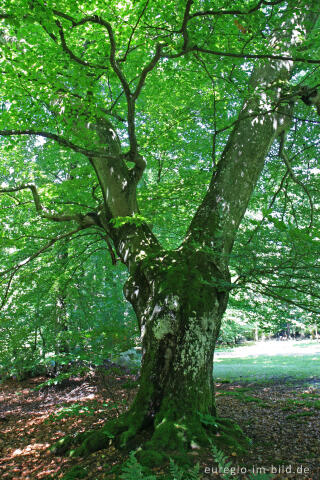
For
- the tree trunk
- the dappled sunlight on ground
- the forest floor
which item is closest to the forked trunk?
the tree trunk

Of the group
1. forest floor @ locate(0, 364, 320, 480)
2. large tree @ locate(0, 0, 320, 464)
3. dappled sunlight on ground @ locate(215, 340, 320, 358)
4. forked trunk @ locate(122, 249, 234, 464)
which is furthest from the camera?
dappled sunlight on ground @ locate(215, 340, 320, 358)

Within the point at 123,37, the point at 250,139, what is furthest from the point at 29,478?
the point at 123,37

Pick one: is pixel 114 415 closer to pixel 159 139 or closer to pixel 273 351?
pixel 159 139

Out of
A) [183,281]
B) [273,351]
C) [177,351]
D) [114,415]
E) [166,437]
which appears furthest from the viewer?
[273,351]

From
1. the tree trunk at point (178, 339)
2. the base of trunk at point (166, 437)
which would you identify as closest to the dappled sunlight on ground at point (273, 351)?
the tree trunk at point (178, 339)

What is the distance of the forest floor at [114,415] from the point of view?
10.5 feet

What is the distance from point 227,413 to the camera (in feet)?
19.4

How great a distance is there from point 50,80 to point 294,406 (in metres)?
6.92

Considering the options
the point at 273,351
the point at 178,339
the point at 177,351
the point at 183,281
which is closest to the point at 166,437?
the point at 177,351

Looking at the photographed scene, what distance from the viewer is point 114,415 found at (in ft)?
17.9

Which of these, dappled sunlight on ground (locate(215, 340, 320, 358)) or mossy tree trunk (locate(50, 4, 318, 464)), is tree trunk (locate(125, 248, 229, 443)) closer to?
mossy tree trunk (locate(50, 4, 318, 464))

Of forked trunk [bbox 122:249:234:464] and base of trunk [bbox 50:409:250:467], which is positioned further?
forked trunk [bbox 122:249:234:464]

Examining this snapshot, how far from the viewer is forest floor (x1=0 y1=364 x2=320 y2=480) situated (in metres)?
3.20

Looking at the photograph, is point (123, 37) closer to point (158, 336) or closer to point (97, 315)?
point (158, 336)
